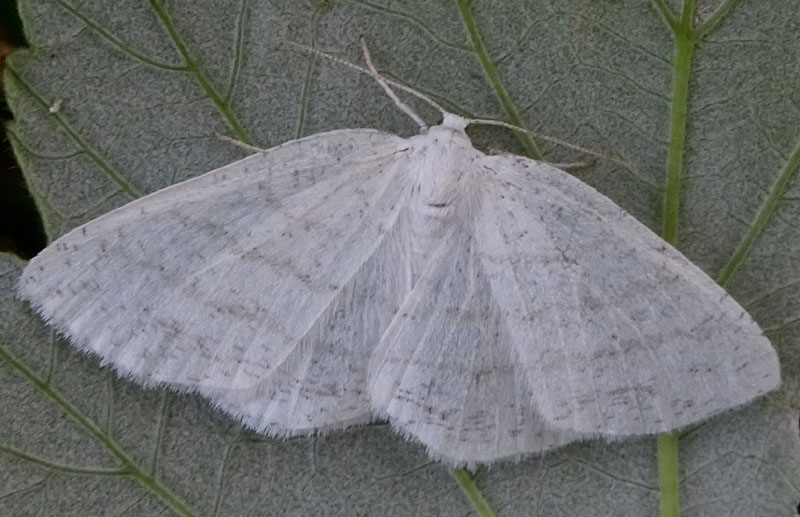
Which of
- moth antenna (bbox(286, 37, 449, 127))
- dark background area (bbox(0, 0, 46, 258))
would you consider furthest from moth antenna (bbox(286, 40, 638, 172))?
dark background area (bbox(0, 0, 46, 258))

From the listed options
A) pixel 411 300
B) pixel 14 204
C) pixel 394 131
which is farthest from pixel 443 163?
pixel 14 204

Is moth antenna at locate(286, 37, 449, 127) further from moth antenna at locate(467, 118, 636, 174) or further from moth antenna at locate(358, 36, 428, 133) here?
moth antenna at locate(467, 118, 636, 174)

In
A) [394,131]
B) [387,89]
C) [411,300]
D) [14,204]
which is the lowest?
[14,204]

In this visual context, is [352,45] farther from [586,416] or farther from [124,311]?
[586,416]

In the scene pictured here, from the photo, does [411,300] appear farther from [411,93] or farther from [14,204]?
[14,204]

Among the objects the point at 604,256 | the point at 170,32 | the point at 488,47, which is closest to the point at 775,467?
the point at 604,256
